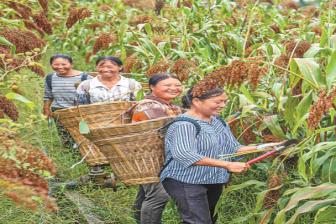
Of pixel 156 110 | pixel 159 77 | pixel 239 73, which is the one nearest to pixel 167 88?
pixel 159 77

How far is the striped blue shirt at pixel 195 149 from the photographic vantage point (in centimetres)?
455

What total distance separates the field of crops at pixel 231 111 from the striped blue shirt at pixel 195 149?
0.20m

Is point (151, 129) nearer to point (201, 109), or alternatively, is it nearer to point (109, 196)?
point (201, 109)

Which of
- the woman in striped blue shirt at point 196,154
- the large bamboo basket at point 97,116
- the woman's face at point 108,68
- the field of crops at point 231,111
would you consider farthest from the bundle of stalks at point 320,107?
the woman's face at point 108,68

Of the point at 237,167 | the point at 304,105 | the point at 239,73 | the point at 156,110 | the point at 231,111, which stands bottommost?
the point at 231,111

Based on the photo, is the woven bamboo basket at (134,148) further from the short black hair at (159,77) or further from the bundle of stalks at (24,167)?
the bundle of stalks at (24,167)

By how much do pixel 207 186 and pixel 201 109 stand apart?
52 centimetres

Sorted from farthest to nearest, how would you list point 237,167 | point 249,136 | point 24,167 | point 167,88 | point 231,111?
point 231,111 → point 249,136 → point 167,88 → point 237,167 → point 24,167

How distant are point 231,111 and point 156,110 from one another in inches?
38.5

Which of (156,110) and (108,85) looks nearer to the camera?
(156,110)

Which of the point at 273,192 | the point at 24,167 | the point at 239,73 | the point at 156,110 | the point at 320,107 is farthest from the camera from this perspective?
the point at 156,110

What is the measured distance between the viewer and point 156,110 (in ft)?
16.7

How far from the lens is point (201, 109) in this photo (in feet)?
15.4

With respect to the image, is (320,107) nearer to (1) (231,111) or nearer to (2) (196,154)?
(2) (196,154)
